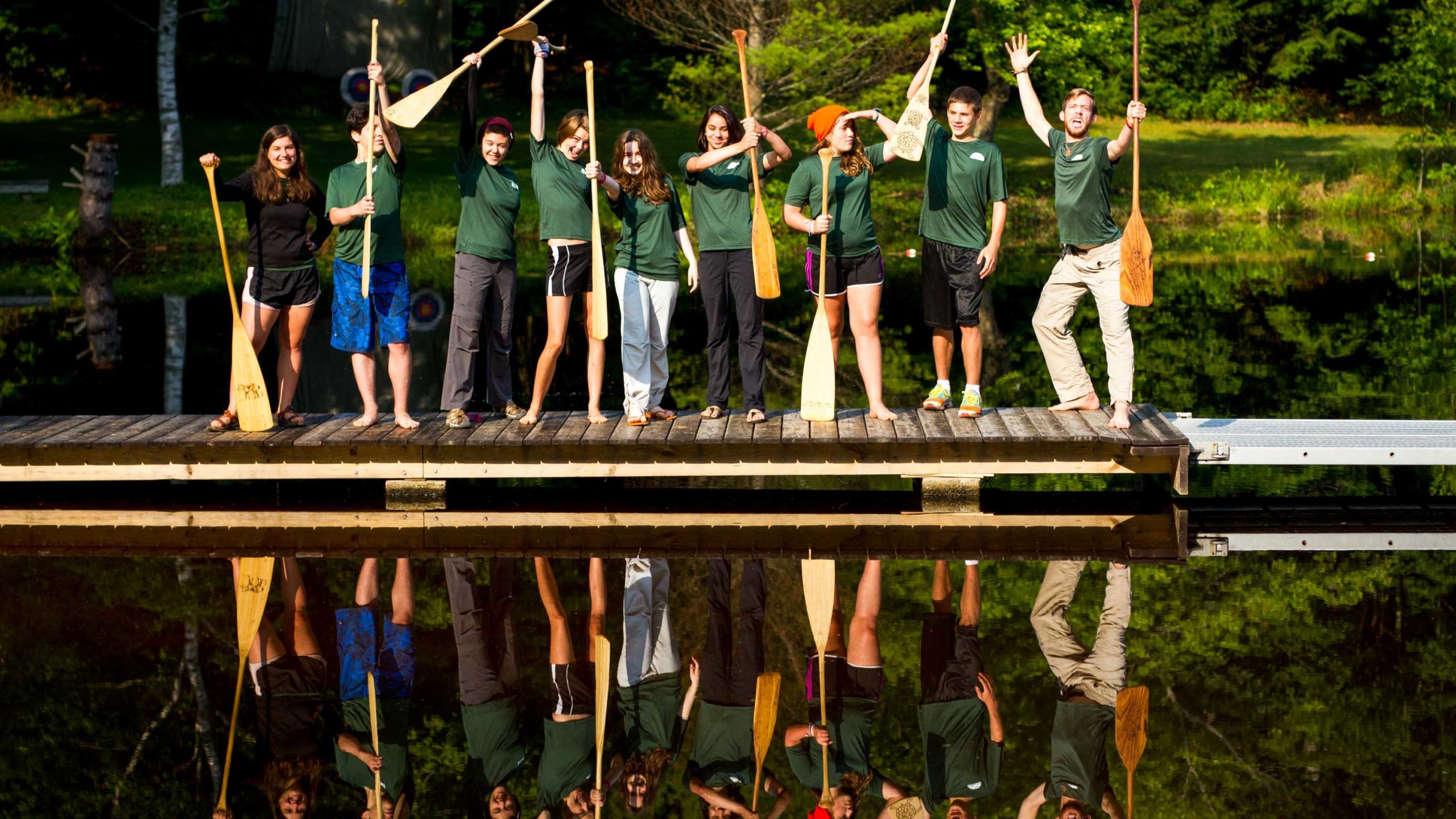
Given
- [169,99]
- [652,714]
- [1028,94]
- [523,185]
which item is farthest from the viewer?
[523,185]

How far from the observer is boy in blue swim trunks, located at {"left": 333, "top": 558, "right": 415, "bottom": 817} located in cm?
620

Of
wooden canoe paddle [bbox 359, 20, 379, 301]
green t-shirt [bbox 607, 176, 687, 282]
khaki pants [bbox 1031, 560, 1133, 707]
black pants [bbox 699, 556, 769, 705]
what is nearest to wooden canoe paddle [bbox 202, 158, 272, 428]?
wooden canoe paddle [bbox 359, 20, 379, 301]

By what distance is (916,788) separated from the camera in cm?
602

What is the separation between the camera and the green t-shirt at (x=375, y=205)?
31.0 ft

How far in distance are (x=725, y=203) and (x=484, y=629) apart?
2.96 meters

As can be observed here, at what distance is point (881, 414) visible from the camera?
1016 centimetres

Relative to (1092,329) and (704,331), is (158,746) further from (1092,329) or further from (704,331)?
(1092,329)

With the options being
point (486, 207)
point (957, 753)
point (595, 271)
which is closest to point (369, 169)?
point (486, 207)

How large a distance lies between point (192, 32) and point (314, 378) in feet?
71.2

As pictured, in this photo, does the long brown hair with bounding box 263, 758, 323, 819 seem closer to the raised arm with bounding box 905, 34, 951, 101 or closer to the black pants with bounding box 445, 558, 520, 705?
the black pants with bounding box 445, 558, 520, 705

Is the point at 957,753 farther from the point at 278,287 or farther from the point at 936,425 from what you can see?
the point at 278,287

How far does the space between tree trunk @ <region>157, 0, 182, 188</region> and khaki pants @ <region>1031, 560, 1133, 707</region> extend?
20.2 meters

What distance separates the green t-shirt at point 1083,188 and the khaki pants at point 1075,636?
2.01m

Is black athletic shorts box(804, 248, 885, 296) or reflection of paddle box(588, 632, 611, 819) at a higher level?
black athletic shorts box(804, 248, 885, 296)
